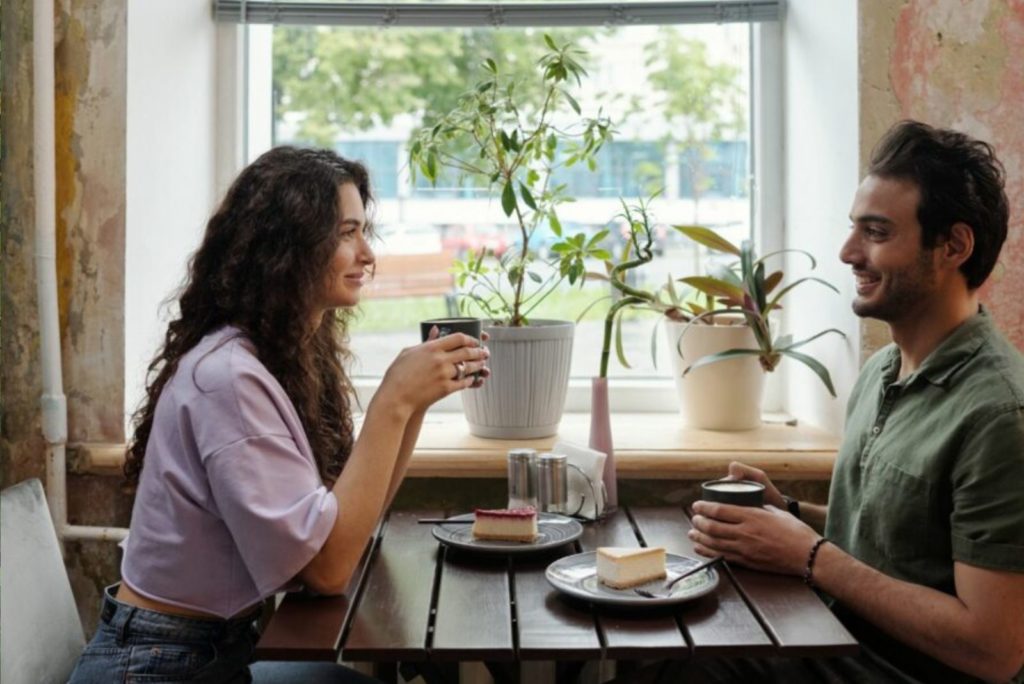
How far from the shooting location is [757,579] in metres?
1.69

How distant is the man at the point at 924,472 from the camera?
1510 mm

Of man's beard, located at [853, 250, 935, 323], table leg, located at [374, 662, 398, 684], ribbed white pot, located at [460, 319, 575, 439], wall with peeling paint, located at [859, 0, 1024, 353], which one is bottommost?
table leg, located at [374, 662, 398, 684]

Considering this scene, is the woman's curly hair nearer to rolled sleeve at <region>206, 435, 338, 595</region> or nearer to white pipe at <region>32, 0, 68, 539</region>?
rolled sleeve at <region>206, 435, 338, 595</region>

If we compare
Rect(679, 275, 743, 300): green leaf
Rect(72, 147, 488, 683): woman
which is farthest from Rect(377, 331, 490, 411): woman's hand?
Rect(679, 275, 743, 300): green leaf

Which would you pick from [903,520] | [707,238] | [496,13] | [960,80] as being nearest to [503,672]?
[903,520]

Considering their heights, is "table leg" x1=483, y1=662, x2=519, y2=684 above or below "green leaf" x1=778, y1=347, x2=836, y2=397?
below

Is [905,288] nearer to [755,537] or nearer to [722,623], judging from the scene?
[755,537]

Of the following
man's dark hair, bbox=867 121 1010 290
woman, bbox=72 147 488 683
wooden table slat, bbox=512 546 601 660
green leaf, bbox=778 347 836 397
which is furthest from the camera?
green leaf, bbox=778 347 836 397

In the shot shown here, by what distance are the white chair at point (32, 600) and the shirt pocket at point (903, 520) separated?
1351 mm

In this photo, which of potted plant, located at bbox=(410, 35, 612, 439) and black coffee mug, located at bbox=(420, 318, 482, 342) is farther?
potted plant, located at bbox=(410, 35, 612, 439)

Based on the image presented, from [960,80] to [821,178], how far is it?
370 mm

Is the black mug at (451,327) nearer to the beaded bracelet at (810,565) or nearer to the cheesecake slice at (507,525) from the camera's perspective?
the cheesecake slice at (507,525)

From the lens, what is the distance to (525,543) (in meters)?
1.80

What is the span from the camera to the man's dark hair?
5.65 ft
